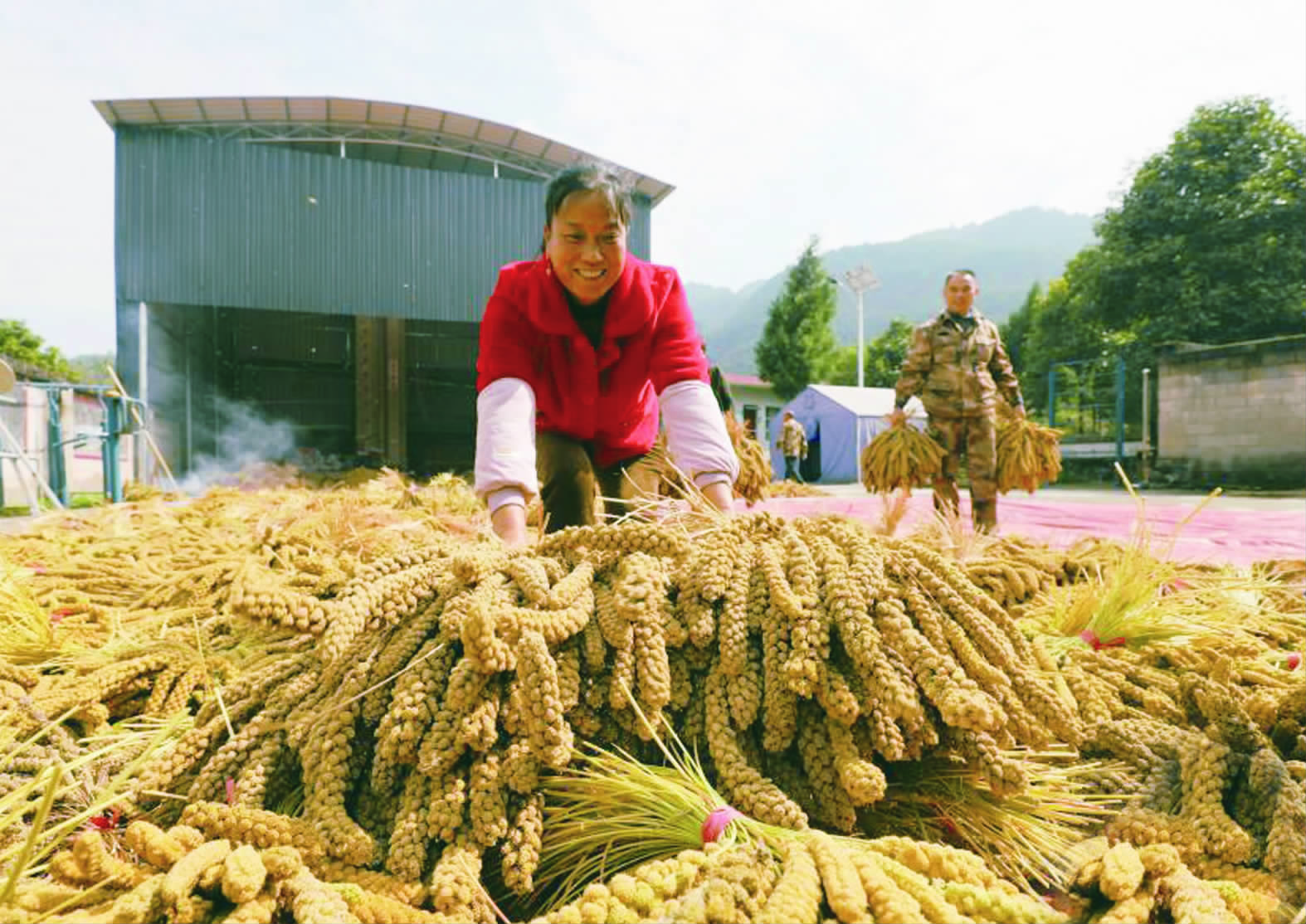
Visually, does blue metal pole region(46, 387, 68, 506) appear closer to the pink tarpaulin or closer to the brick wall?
the pink tarpaulin

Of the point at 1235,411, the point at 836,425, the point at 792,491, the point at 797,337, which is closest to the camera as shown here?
the point at 792,491

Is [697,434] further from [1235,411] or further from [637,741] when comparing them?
[1235,411]

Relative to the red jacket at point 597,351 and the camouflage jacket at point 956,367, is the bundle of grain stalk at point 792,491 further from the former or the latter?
the red jacket at point 597,351

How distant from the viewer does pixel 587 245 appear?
1900mm

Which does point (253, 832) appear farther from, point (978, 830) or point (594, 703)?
point (978, 830)

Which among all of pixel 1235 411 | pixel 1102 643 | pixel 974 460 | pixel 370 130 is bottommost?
pixel 1102 643

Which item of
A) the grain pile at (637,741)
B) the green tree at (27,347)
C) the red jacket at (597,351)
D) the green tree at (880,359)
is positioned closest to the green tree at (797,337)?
the green tree at (880,359)

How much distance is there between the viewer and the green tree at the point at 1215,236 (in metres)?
21.0

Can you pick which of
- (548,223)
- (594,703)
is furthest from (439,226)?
(594,703)

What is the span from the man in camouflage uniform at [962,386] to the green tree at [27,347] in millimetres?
44906

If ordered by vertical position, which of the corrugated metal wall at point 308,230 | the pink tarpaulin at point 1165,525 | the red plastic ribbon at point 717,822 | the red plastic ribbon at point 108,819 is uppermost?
the corrugated metal wall at point 308,230

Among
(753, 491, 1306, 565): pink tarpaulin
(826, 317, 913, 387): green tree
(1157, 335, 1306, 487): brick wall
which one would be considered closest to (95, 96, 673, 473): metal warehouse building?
(753, 491, 1306, 565): pink tarpaulin

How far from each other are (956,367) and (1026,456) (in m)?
0.85

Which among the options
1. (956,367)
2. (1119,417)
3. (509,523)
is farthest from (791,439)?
(509,523)
